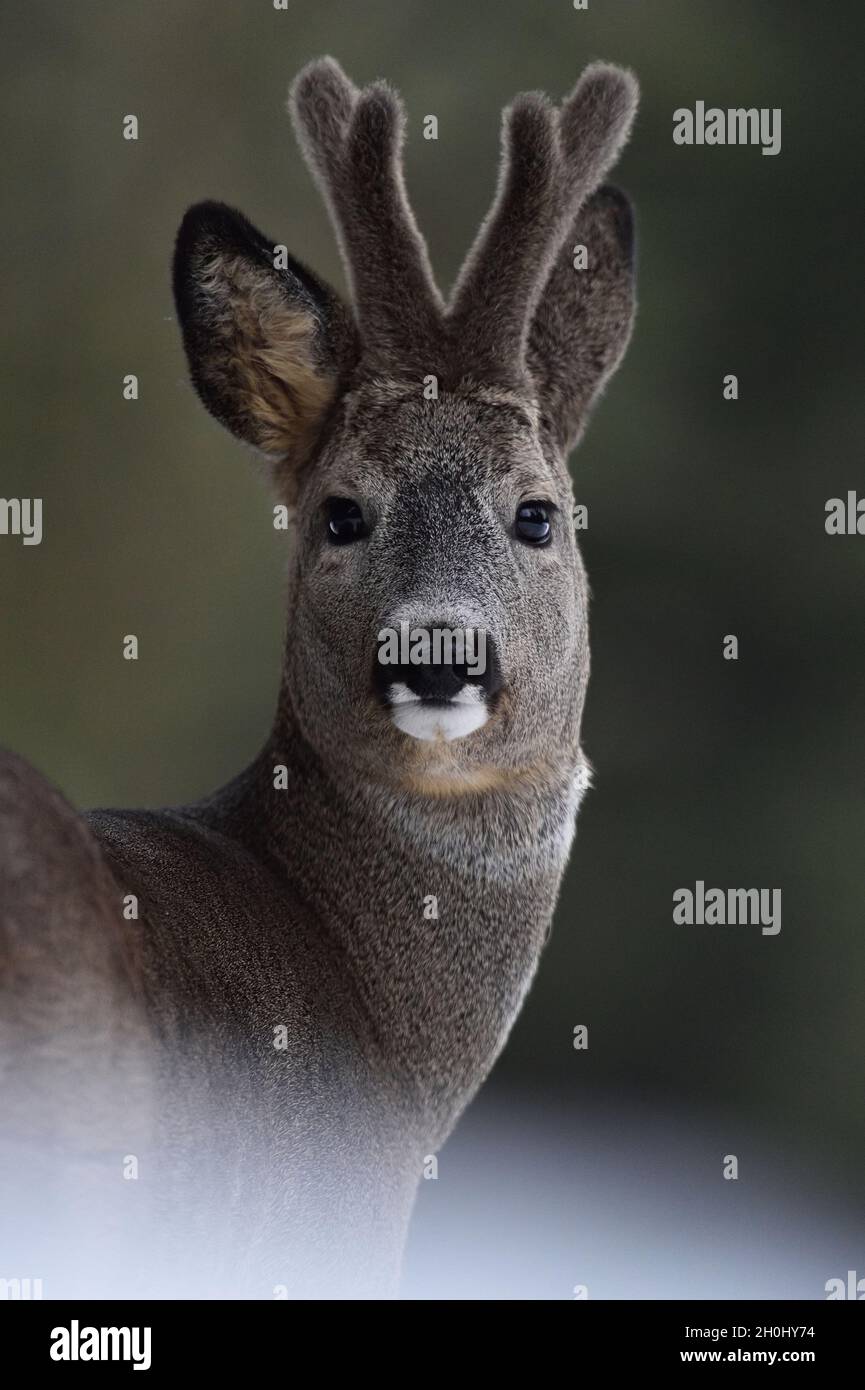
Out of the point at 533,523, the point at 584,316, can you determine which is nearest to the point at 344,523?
the point at 533,523

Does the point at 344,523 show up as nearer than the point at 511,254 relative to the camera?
Yes

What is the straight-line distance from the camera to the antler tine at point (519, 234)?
3992mm

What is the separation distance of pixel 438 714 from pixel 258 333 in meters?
0.93

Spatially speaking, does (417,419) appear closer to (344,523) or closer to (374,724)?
(344,523)

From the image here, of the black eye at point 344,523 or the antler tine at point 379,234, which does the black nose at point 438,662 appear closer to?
the black eye at point 344,523

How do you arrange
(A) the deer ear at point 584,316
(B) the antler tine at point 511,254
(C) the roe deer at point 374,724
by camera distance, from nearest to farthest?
(C) the roe deer at point 374,724
(B) the antler tine at point 511,254
(A) the deer ear at point 584,316

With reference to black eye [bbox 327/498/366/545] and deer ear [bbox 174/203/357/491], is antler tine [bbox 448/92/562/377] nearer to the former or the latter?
deer ear [bbox 174/203/357/491]

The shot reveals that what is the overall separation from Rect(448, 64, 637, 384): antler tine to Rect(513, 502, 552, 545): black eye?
263mm

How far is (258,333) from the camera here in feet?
13.4

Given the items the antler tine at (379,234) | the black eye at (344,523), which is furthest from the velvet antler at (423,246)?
the black eye at (344,523)

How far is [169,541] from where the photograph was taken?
8.71m

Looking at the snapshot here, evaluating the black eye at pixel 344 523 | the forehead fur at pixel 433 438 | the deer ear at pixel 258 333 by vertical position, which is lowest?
the black eye at pixel 344 523

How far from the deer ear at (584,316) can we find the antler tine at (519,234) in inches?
7.6

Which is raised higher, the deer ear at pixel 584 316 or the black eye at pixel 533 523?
the deer ear at pixel 584 316
